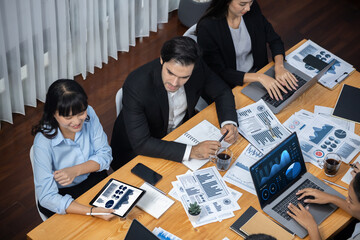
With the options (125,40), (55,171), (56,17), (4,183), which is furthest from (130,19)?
(55,171)

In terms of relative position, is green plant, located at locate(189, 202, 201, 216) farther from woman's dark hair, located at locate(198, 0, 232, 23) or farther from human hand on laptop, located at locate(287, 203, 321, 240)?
woman's dark hair, located at locate(198, 0, 232, 23)

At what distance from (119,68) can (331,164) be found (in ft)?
7.97

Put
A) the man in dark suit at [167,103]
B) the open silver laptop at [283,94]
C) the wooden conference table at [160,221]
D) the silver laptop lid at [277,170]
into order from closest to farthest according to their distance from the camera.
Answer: the wooden conference table at [160,221] < the silver laptop lid at [277,170] < the man in dark suit at [167,103] < the open silver laptop at [283,94]

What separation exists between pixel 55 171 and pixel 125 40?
2318 mm

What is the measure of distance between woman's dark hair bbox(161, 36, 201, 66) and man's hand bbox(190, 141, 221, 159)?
0.47 metres

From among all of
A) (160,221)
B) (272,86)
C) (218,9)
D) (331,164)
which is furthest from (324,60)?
(160,221)

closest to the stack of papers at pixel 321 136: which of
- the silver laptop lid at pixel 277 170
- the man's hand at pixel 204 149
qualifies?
the silver laptop lid at pixel 277 170

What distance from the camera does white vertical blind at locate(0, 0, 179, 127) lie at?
3706mm

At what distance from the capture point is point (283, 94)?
328 centimetres

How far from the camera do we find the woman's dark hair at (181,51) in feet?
8.81

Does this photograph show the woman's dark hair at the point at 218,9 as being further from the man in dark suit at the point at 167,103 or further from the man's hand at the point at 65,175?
the man's hand at the point at 65,175

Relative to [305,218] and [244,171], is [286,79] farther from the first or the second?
[305,218]

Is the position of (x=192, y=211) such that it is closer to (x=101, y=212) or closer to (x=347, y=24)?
(x=101, y=212)

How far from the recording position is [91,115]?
9.41ft
